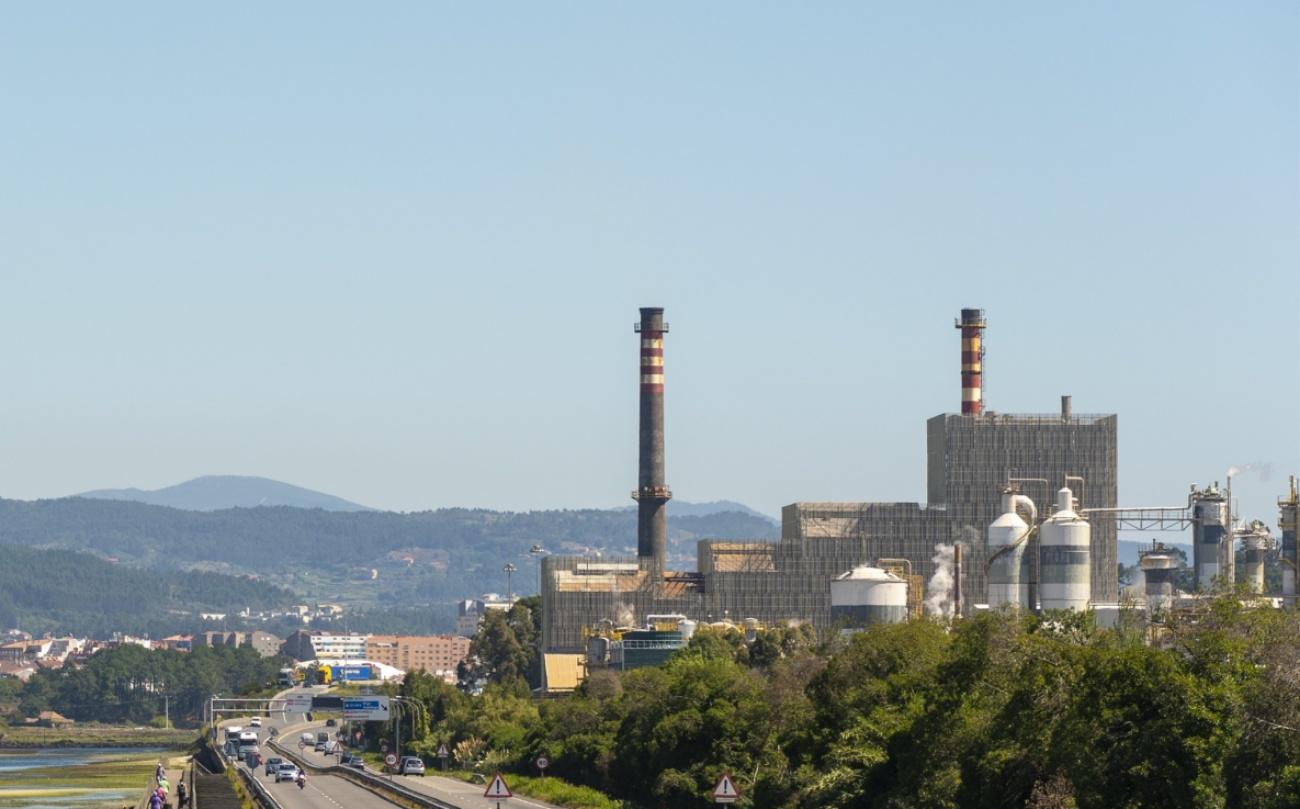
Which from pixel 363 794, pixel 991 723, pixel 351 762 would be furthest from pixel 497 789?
pixel 351 762

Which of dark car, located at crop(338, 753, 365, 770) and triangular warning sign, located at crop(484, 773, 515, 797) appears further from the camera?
dark car, located at crop(338, 753, 365, 770)

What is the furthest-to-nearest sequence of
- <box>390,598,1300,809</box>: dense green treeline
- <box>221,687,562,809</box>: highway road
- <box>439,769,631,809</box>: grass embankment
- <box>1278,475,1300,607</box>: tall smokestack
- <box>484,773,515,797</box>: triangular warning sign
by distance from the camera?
<box>1278,475,1300,607</box>: tall smokestack
<box>221,687,562,809</box>: highway road
<box>439,769,631,809</box>: grass embankment
<box>484,773,515,797</box>: triangular warning sign
<box>390,598,1300,809</box>: dense green treeline

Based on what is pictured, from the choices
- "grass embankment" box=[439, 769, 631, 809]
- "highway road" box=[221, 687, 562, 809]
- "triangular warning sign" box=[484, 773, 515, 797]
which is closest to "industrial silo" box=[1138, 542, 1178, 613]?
"highway road" box=[221, 687, 562, 809]

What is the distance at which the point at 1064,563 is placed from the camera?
16925 cm

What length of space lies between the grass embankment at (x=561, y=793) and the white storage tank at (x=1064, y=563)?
158 ft

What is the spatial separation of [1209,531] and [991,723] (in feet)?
350

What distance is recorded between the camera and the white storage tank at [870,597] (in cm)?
18225

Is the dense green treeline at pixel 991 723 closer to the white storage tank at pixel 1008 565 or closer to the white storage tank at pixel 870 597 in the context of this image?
the white storage tank at pixel 1008 565

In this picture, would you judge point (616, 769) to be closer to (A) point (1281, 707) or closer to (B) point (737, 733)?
(B) point (737, 733)

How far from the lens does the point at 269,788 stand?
142 m

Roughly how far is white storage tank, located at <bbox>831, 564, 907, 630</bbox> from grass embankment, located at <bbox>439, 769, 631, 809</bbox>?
5036cm

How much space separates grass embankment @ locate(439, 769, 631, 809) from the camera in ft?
358

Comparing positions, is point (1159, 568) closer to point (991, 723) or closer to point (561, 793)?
point (561, 793)

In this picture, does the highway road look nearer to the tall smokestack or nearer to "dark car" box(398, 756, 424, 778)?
"dark car" box(398, 756, 424, 778)
